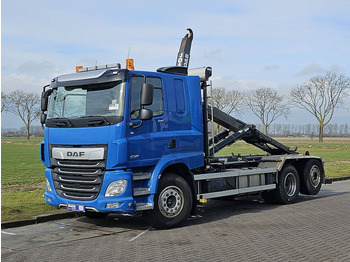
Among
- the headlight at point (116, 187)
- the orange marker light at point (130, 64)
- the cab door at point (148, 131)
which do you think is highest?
the orange marker light at point (130, 64)

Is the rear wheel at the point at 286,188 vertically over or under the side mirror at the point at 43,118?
under

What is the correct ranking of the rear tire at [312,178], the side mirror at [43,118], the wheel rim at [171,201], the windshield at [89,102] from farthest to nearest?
the rear tire at [312,178], the side mirror at [43,118], the wheel rim at [171,201], the windshield at [89,102]

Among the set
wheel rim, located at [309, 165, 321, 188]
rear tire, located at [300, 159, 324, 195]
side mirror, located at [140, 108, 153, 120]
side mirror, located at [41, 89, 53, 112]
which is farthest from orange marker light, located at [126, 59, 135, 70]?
wheel rim, located at [309, 165, 321, 188]

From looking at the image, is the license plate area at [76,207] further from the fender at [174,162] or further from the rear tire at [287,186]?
the rear tire at [287,186]

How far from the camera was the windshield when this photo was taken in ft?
26.2

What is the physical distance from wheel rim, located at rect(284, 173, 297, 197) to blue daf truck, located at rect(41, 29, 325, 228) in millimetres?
2686

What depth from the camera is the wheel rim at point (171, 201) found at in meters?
8.51

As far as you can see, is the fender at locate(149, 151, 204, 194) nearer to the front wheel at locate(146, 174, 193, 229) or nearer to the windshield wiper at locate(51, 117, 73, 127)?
the front wheel at locate(146, 174, 193, 229)

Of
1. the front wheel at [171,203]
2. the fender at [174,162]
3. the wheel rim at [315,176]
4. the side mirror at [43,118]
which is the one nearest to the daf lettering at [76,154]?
the side mirror at [43,118]

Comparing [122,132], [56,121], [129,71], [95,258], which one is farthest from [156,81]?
[95,258]

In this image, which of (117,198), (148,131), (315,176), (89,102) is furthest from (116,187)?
(315,176)

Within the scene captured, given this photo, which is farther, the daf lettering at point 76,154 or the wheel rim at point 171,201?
the wheel rim at point 171,201

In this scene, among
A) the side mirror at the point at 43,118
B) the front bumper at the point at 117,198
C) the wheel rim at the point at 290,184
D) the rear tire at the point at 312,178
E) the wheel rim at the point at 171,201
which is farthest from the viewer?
→ the rear tire at the point at 312,178

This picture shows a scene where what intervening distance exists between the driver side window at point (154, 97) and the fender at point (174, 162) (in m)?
0.90
